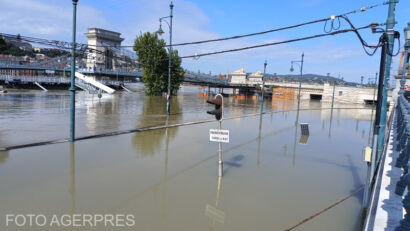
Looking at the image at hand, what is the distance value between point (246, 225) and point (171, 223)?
1.52 meters

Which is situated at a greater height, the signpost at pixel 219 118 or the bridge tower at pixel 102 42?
the bridge tower at pixel 102 42

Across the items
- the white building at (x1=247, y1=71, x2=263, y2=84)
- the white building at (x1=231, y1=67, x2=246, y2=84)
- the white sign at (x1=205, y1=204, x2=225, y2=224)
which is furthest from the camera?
the white building at (x1=231, y1=67, x2=246, y2=84)

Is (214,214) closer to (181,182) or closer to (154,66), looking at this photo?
(181,182)

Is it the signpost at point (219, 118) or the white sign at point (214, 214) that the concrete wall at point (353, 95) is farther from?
the white sign at point (214, 214)

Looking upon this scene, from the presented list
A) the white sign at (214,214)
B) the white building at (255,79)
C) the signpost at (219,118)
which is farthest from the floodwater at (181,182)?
the white building at (255,79)

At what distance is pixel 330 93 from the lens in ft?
246

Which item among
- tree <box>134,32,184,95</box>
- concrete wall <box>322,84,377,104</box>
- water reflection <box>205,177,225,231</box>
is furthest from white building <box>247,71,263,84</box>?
water reflection <box>205,177,225,231</box>

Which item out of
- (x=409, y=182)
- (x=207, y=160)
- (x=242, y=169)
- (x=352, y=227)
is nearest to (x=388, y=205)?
(x=352, y=227)

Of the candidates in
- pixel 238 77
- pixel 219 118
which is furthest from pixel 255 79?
pixel 219 118
